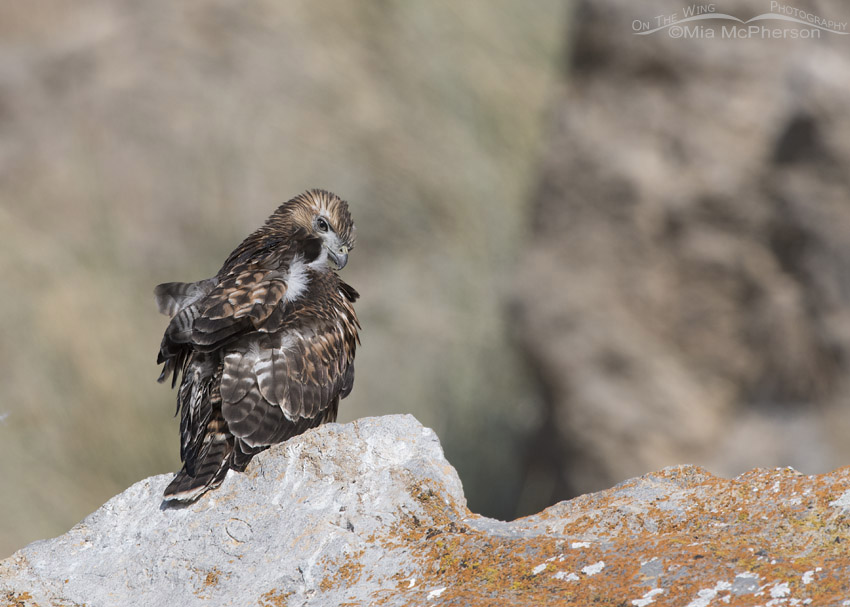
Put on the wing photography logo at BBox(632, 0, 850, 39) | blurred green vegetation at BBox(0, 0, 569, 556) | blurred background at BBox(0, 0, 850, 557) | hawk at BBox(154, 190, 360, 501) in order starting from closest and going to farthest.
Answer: hawk at BBox(154, 190, 360, 501) < blurred green vegetation at BBox(0, 0, 569, 556) < blurred background at BBox(0, 0, 850, 557) < on the wing photography logo at BBox(632, 0, 850, 39)

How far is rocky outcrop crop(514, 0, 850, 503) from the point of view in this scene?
827 cm

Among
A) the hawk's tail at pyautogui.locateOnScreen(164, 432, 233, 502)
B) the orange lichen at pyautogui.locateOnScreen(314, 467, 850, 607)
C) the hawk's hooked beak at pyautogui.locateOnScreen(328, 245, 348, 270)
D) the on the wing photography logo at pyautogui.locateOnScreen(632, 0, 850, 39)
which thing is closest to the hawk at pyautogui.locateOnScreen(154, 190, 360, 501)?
the hawk's tail at pyautogui.locateOnScreen(164, 432, 233, 502)

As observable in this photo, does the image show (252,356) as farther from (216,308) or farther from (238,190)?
(238,190)

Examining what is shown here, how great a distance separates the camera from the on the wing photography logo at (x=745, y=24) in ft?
28.2

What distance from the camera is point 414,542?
2.43 m

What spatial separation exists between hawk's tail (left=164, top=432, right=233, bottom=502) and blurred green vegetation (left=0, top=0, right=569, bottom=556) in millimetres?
4301

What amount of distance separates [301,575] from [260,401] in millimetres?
973

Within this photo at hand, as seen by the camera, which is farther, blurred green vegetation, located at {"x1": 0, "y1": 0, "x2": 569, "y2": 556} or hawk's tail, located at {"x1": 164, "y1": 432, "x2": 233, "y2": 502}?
blurred green vegetation, located at {"x1": 0, "y1": 0, "x2": 569, "y2": 556}

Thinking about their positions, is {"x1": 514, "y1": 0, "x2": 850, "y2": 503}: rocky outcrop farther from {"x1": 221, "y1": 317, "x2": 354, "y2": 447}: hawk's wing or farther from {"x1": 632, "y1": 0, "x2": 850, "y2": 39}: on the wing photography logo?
{"x1": 221, "y1": 317, "x2": 354, "y2": 447}: hawk's wing

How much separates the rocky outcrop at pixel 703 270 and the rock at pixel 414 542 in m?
6.01

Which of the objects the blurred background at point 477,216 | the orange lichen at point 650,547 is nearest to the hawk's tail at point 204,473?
the orange lichen at point 650,547

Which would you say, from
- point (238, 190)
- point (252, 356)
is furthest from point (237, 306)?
point (238, 190)

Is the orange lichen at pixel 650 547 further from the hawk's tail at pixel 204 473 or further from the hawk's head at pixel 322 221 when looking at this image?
the hawk's head at pixel 322 221

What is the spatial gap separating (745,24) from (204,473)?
743cm
